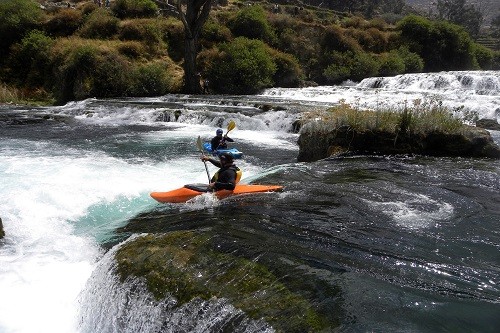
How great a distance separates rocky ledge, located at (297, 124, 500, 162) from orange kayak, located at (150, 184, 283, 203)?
10.2ft

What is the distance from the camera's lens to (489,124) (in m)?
12.6

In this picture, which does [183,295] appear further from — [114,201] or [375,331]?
[114,201]

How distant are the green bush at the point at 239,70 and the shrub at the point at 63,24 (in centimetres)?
1021

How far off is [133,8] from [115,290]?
89.7 ft

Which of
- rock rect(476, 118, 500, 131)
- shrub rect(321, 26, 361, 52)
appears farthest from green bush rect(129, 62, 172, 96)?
rock rect(476, 118, 500, 131)

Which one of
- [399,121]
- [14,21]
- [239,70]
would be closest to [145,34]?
[239,70]

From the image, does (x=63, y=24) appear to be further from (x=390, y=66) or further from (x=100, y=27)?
(x=390, y=66)

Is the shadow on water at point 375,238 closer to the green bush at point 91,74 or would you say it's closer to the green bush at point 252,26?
the green bush at point 91,74

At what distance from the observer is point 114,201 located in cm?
704

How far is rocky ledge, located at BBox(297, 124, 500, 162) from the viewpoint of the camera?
29.2 ft

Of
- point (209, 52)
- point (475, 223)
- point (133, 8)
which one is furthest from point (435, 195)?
point (133, 8)

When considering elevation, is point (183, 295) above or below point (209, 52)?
below

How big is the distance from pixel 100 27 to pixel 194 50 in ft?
25.6

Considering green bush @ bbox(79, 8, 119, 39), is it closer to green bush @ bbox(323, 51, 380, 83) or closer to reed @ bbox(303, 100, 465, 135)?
green bush @ bbox(323, 51, 380, 83)
